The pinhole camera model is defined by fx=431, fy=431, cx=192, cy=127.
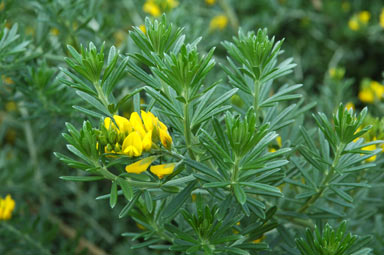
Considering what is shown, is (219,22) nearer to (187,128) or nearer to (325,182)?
(325,182)

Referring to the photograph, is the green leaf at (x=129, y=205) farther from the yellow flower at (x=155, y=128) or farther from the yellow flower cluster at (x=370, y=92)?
the yellow flower cluster at (x=370, y=92)

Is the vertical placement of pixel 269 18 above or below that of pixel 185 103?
above

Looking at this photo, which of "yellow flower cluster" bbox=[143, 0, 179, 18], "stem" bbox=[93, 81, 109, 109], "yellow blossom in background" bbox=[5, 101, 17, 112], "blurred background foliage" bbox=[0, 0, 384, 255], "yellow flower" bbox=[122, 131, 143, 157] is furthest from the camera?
"yellow blossom in background" bbox=[5, 101, 17, 112]

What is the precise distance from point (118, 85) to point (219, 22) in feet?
3.69

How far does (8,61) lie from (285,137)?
3.28ft

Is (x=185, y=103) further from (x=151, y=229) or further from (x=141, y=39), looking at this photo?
(x=151, y=229)

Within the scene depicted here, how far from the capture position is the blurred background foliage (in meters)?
1.57

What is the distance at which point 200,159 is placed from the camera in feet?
3.42

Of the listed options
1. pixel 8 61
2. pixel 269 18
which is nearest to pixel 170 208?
pixel 8 61

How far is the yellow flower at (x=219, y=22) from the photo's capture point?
103 inches

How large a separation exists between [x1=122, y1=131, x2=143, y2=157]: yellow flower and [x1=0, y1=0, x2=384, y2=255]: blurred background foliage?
1.81 ft

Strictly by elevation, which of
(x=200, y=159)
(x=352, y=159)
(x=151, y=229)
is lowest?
(x=151, y=229)

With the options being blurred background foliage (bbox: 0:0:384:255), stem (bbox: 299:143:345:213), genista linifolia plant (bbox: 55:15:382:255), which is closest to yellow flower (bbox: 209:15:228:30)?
blurred background foliage (bbox: 0:0:384:255)

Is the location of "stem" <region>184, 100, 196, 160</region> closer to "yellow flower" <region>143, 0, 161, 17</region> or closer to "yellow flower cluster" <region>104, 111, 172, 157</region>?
"yellow flower cluster" <region>104, 111, 172, 157</region>
